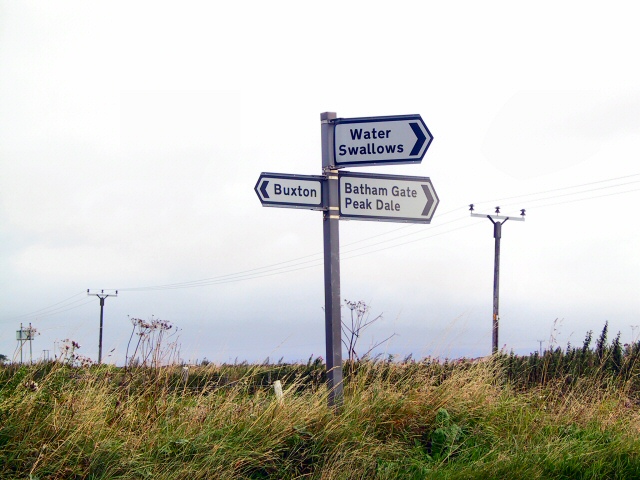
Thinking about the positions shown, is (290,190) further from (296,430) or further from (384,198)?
(296,430)

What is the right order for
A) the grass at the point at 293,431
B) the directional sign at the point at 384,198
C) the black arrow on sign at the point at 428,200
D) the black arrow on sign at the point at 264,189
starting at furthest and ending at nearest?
the black arrow on sign at the point at 428,200
the directional sign at the point at 384,198
the black arrow on sign at the point at 264,189
the grass at the point at 293,431

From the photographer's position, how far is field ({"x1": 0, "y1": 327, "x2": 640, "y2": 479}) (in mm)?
5207

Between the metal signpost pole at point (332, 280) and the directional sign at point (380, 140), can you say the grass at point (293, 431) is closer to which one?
the metal signpost pole at point (332, 280)

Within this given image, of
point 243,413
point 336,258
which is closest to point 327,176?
point 336,258

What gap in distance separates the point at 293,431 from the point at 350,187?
91.9 inches

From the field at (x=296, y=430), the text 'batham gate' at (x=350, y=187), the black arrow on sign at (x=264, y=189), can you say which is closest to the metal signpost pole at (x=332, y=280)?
the text 'batham gate' at (x=350, y=187)

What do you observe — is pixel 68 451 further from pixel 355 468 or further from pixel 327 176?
pixel 327 176

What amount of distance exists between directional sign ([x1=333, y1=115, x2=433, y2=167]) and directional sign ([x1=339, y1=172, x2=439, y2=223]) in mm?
181

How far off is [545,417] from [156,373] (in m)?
3.86

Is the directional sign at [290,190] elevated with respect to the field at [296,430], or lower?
elevated

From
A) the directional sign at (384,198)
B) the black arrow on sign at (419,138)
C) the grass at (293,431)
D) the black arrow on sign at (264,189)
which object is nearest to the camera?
the grass at (293,431)

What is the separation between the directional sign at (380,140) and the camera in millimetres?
6867

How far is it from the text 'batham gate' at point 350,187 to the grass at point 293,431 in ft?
2.05

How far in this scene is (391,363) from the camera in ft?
27.1
